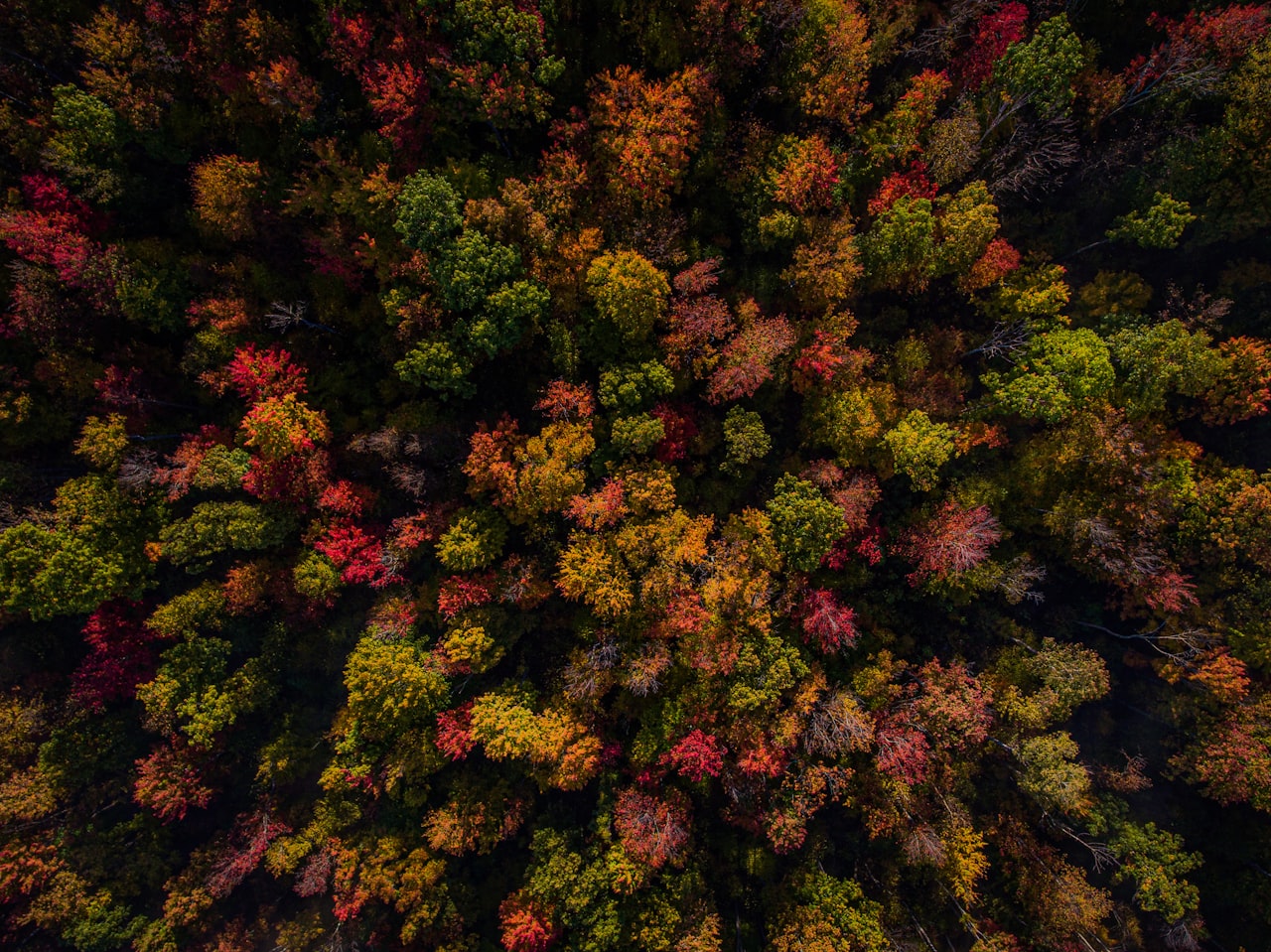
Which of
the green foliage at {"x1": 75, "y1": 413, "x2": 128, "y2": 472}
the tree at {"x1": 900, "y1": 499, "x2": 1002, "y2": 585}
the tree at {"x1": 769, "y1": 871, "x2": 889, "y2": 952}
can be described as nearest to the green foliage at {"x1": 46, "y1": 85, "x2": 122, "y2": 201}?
the green foliage at {"x1": 75, "y1": 413, "x2": 128, "y2": 472}

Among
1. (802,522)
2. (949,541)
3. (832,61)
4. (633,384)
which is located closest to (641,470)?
(633,384)

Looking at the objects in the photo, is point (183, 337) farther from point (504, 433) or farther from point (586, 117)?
point (586, 117)

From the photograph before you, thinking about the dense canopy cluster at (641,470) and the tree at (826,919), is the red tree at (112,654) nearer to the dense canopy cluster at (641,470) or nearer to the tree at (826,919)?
the dense canopy cluster at (641,470)

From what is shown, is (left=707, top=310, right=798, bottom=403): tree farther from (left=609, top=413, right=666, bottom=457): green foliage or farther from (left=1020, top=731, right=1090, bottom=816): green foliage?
(left=1020, top=731, right=1090, bottom=816): green foliage

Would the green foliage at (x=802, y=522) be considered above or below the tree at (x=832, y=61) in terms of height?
below

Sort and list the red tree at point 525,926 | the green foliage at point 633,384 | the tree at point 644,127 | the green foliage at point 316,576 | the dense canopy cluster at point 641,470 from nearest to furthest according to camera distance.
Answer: the tree at point 644,127, the dense canopy cluster at point 641,470, the green foliage at point 633,384, the green foliage at point 316,576, the red tree at point 525,926

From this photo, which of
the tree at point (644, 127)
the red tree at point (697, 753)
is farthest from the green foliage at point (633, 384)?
the red tree at point (697, 753)

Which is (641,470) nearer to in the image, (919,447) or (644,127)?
(919,447)

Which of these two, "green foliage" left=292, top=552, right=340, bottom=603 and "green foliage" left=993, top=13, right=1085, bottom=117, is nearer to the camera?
"green foliage" left=993, top=13, right=1085, bottom=117
